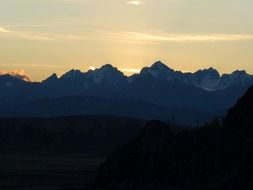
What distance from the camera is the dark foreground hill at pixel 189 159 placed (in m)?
69.8

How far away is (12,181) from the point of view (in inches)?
3964

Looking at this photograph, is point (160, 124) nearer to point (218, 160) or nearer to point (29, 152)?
point (218, 160)

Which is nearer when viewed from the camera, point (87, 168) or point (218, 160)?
point (218, 160)

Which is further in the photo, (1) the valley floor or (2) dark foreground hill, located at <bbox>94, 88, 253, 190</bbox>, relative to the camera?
(1) the valley floor

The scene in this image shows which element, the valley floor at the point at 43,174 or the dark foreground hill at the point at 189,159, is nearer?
the dark foreground hill at the point at 189,159

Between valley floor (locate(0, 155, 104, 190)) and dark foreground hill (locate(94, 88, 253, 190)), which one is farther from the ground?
dark foreground hill (locate(94, 88, 253, 190))

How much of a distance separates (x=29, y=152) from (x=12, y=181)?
82.6 meters

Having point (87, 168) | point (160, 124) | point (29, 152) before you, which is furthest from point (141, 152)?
point (29, 152)

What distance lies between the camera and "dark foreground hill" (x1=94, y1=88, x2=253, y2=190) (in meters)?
69.8

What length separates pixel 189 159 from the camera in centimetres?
7494

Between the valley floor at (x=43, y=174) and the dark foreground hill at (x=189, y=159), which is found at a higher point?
the dark foreground hill at (x=189, y=159)

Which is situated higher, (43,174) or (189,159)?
(189,159)

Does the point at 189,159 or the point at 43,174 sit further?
the point at 43,174

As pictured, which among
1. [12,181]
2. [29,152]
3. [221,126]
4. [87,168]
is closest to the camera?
[221,126]
